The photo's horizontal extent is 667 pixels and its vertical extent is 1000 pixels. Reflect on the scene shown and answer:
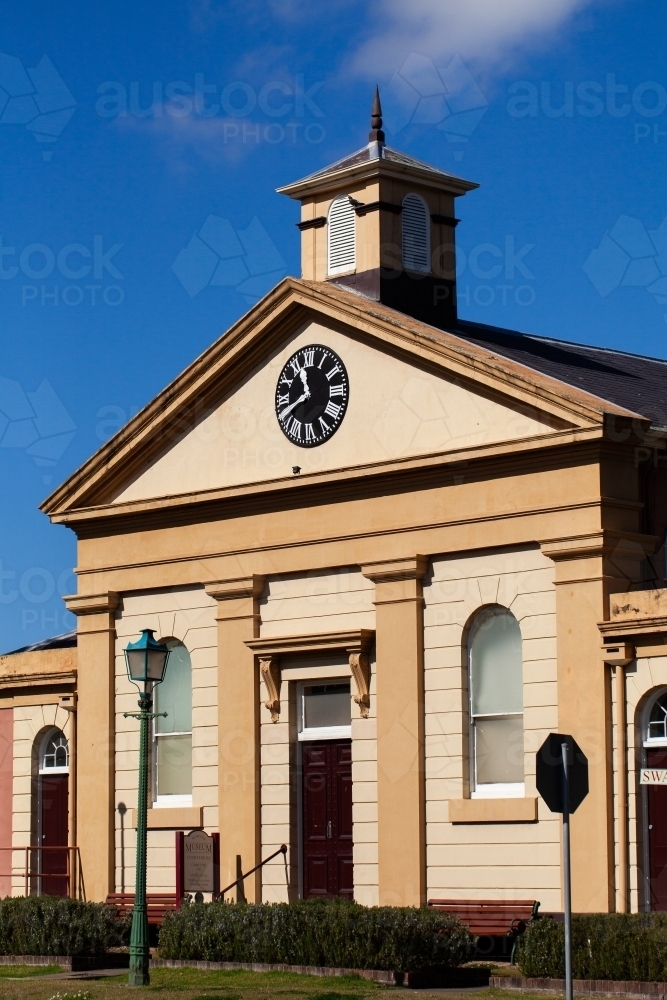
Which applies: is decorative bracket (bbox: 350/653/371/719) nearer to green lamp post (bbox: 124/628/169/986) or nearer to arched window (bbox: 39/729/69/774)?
→ green lamp post (bbox: 124/628/169/986)

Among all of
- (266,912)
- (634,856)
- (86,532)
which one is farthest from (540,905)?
(86,532)

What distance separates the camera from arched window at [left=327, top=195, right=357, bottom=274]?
103 feet

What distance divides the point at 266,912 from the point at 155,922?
5308mm

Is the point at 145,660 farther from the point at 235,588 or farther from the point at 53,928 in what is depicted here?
the point at 235,588

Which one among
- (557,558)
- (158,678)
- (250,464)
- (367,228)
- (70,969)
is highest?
(367,228)

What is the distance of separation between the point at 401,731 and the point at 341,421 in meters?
4.87

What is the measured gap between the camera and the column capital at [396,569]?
2783 cm

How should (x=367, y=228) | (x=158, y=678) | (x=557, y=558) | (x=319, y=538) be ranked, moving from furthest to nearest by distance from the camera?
(x=367, y=228)
(x=319, y=538)
(x=557, y=558)
(x=158, y=678)

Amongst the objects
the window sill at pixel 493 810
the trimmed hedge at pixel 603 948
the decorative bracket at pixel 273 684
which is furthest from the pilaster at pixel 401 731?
the trimmed hedge at pixel 603 948

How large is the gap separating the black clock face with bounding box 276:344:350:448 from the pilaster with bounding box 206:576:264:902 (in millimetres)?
2507

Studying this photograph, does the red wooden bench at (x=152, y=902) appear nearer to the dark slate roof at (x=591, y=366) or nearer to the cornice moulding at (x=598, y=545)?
the cornice moulding at (x=598, y=545)

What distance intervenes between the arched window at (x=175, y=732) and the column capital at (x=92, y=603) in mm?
1385

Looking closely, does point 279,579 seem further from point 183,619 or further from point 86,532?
point 86,532

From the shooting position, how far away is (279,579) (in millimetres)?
29875
